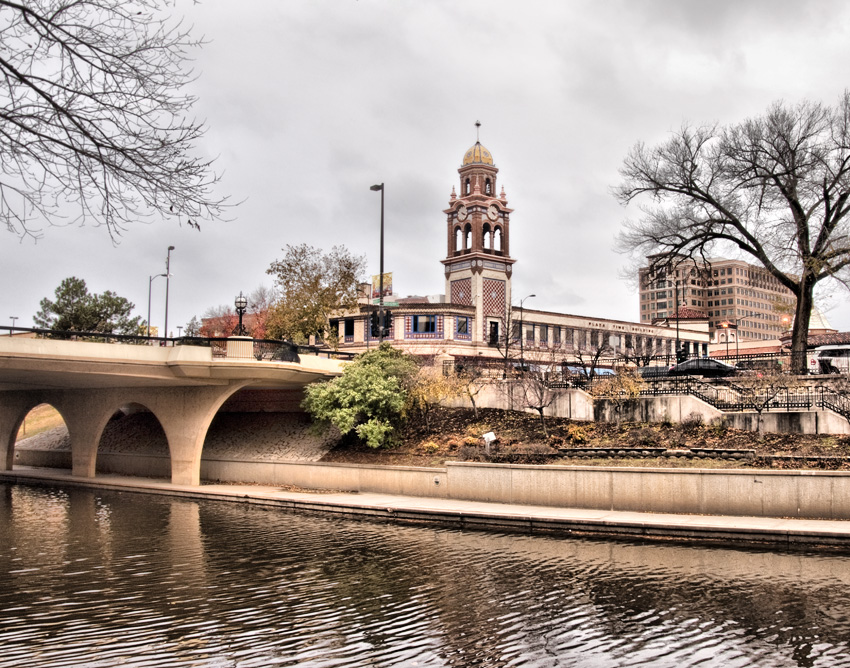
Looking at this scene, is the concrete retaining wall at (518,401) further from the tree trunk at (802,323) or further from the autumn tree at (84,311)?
the autumn tree at (84,311)

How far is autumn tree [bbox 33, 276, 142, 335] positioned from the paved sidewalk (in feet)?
120

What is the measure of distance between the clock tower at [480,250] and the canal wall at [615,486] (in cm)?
3445

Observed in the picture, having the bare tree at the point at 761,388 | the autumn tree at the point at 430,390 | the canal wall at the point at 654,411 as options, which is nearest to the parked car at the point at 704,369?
the bare tree at the point at 761,388

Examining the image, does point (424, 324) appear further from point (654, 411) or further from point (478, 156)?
point (654, 411)

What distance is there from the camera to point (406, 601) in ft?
52.0

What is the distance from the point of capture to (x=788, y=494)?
2284cm

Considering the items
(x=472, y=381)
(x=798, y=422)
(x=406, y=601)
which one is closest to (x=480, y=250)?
(x=472, y=381)

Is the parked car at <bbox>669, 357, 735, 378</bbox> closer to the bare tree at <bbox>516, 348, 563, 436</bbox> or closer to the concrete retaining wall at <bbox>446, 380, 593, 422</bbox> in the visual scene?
the bare tree at <bbox>516, 348, 563, 436</bbox>

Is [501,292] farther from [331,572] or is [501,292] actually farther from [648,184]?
[331,572]

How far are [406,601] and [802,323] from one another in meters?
30.8

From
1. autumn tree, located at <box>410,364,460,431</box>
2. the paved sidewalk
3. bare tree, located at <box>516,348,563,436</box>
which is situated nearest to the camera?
the paved sidewalk

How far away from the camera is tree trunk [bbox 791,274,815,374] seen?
37903 millimetres

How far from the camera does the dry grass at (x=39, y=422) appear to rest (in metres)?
62.5

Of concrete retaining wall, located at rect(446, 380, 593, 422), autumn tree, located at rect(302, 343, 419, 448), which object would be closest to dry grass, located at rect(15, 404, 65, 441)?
autumn tree, located at rect(302, 343, 419, 448)
